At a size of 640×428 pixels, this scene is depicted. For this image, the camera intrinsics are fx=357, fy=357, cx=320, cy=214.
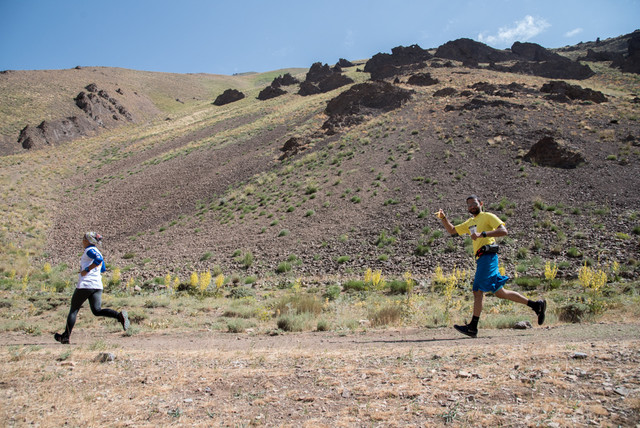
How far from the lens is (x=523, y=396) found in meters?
2.96

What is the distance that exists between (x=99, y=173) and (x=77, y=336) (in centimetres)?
3563

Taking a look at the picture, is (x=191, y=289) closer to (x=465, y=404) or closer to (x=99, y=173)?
(x=465, y=404)

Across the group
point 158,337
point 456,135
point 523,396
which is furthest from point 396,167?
point 523,396

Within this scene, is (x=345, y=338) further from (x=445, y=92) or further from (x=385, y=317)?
(x=445, y=92)

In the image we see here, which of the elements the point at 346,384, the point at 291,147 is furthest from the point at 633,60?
the point at 346,384

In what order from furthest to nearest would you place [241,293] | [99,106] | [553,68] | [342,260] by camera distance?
[99,106], [553,68], [342,260], [241,293]

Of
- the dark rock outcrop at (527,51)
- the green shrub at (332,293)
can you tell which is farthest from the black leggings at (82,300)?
the dark rock outcrop at (527,51)

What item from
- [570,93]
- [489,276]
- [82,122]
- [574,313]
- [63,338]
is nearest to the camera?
[489,276]

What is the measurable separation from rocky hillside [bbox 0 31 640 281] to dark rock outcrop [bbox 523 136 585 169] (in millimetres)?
94

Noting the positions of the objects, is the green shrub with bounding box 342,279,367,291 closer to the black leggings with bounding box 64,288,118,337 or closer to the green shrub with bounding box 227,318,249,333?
the green shrub with bounding box 227,318,249,333

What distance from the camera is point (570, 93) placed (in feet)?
114

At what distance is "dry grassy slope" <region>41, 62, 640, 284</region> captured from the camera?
15.3 metres

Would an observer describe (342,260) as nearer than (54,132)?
Yes

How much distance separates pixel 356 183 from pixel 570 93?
87.1ft
